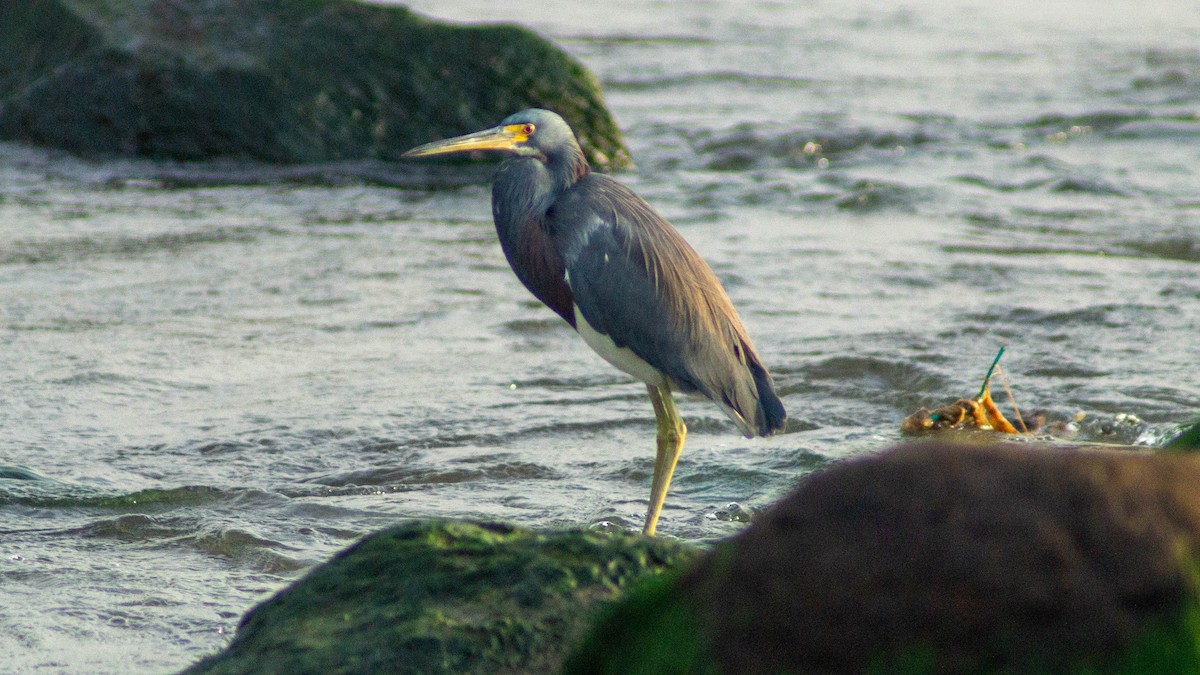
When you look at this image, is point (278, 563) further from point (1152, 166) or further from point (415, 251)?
point (1152, 166)

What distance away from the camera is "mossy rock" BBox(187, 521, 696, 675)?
95.2 inches

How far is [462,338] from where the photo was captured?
21.8 feet

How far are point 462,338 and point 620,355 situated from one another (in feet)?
7.03

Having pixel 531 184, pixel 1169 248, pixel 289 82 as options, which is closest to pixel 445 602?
pixel 531 184

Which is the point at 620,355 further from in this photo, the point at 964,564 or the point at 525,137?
the point at 964,564

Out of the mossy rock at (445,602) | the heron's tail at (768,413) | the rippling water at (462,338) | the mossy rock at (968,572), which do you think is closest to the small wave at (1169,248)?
the rippling water at (462,338)

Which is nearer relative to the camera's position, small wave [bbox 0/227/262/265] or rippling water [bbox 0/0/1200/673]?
rippling water [bbox 0/0/1200/673]

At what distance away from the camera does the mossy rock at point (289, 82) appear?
401 inches

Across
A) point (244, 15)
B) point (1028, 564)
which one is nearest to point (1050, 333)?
point (1028, 564)

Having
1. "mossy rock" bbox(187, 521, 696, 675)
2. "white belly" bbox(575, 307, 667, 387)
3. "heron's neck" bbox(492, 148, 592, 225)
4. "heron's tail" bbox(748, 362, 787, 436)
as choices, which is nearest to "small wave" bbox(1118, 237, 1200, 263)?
"heron's tail" bbox(748, 362, 787, 436)

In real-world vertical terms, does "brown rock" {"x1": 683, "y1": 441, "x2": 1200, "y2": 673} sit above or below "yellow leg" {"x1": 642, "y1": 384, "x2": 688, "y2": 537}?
above

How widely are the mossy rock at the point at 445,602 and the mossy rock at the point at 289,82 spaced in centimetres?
770

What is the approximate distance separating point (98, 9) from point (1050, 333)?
7478 millimetres

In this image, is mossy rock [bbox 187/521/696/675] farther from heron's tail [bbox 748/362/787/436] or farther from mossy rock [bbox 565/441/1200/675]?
heron's tail [bbox 748/362/787/436]
